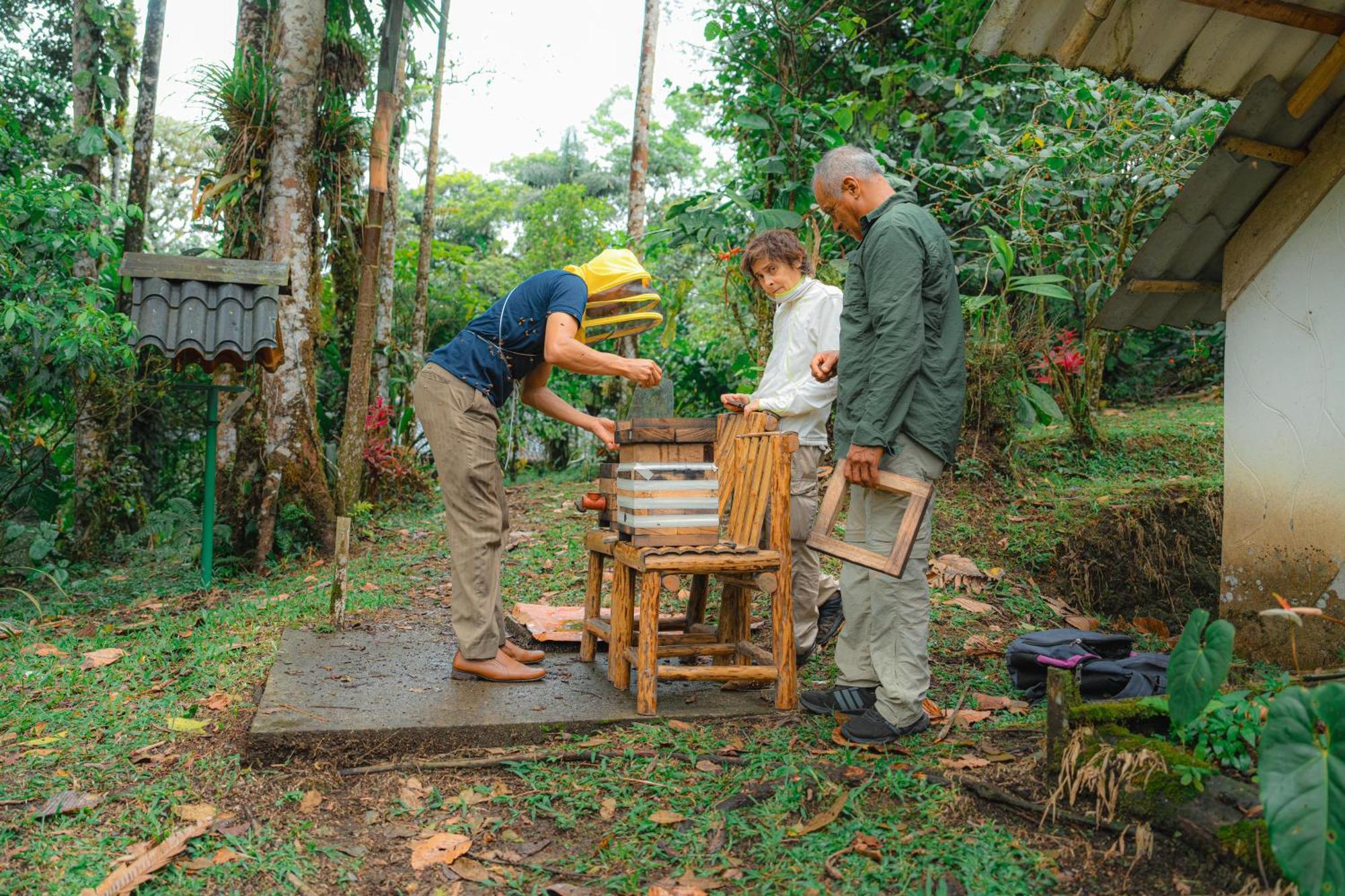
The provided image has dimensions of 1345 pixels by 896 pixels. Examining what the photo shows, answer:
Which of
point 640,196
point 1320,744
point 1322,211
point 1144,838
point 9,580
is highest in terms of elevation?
point 640,196

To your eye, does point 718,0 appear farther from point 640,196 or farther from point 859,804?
point 859,804

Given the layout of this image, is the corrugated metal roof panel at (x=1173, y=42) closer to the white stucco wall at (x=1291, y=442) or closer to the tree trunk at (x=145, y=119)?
the white stucco wall at (x=1291, y=442)

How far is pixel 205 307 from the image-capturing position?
624 cm

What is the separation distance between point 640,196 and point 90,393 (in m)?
5.22

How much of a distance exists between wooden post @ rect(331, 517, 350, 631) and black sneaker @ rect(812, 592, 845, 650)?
98.1 inches

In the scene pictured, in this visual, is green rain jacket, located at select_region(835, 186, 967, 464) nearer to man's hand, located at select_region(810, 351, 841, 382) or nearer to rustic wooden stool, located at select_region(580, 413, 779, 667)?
man's hand, located at select_region(810, 351, 841, 382)

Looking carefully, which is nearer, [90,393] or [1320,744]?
[1320,744]

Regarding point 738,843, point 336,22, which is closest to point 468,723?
point 738,843

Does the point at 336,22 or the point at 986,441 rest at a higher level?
the point at 336,22

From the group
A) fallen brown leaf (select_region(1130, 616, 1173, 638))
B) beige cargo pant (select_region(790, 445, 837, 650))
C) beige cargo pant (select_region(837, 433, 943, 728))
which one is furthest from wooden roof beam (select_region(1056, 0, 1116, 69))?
fallen brown leaf (select_region(1130, 616, 1173, 638))

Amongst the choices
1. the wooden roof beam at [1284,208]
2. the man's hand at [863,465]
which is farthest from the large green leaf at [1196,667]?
the wooden roof beam at [1284,208]

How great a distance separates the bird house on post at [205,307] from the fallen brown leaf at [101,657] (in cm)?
186

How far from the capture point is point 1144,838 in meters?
2.69

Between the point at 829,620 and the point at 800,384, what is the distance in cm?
133
